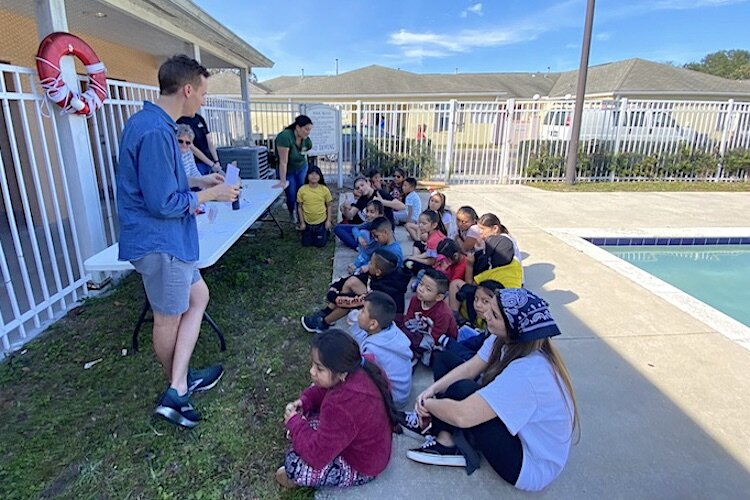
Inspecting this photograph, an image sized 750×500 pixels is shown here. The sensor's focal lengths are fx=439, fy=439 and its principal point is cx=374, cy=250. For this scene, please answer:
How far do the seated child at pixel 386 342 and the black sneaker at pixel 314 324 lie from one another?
971 millimetres

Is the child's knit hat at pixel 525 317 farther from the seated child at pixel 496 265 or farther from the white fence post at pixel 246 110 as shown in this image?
the white fence post at pixel 246 110

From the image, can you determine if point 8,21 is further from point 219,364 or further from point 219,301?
point 219,364

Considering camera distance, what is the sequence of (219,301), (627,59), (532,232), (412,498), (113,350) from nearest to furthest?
(412,498) < (113,350) < (219,301) < (532,232) < (627,59)

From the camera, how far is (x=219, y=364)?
2793mm

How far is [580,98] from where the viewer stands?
10.3m

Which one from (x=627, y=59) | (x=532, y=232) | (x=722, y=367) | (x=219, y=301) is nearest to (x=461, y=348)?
(x=722, y=367)

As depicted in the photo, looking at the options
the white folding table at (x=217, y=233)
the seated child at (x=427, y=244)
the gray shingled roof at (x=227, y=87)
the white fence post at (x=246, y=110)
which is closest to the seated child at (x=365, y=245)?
the seated child at (x=427, y=244)

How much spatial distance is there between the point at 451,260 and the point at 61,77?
324 centimetres

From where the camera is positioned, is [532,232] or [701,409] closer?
[701,409]

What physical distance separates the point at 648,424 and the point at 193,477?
2.32m

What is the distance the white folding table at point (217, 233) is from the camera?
2618 millimetres

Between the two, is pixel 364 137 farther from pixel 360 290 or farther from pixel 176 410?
pixel 176 410

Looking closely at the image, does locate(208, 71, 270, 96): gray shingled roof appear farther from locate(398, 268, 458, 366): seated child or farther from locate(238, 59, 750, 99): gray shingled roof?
locate(398, 268, 458, 366): seated child

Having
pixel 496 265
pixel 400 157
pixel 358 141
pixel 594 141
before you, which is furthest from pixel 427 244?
pixel 594 141
